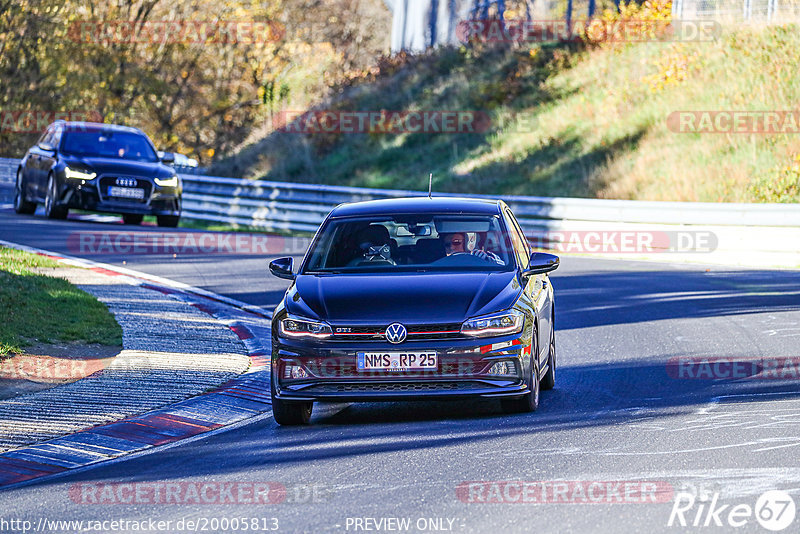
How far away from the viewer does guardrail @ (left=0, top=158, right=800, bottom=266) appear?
2078 centimetres

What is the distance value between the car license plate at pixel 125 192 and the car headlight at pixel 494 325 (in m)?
16.8

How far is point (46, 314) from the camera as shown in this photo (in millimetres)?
12867

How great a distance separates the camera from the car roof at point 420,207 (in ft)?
33.3

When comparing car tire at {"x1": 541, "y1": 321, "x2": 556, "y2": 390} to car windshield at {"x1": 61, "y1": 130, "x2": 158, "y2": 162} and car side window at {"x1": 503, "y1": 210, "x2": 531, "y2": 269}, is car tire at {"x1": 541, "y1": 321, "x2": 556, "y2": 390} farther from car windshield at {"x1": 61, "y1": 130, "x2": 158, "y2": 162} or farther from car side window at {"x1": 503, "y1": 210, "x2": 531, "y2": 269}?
car windshield at {"x1": 61, "y1": 130, "x2": 158, "y2": 162}

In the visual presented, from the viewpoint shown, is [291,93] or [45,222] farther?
[291,93]

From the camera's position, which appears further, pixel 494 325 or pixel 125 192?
pixel 125 192

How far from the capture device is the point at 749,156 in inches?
1091

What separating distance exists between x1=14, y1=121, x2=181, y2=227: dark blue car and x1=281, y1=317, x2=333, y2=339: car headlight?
53.2 ft

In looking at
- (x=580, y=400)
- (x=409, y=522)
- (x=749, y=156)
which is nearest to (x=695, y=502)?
(x=409, y=522)

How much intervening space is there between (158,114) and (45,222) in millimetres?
24360

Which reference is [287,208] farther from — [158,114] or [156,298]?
[158,114]

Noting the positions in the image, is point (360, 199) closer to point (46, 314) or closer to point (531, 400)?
point (46, 314)

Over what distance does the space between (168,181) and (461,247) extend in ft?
51.9

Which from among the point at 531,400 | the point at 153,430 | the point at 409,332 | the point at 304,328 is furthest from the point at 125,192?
the point at 409,332
